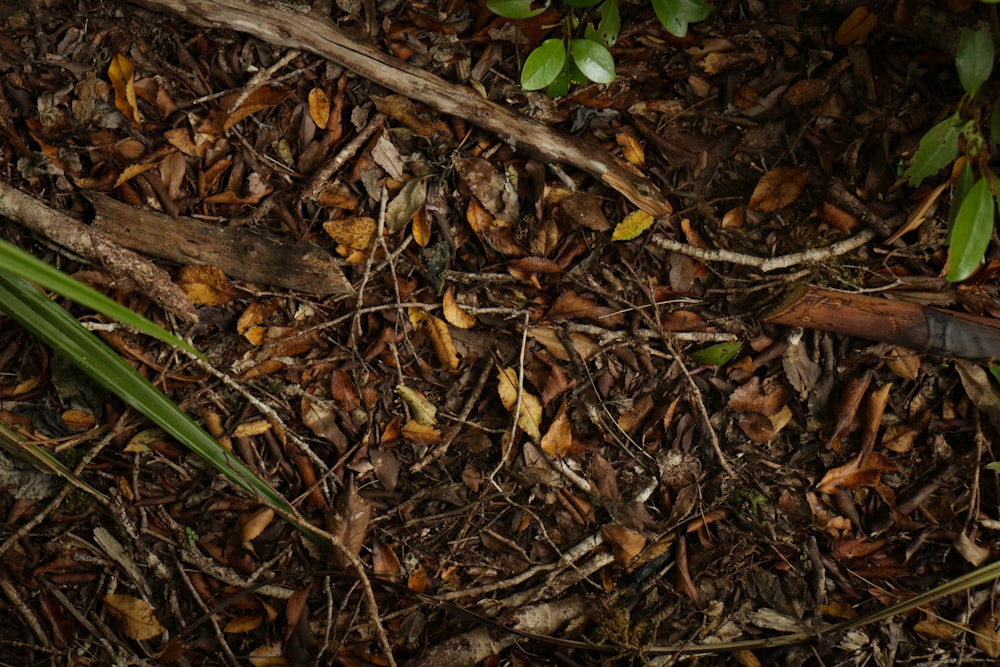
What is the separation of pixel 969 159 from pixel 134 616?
7.72 ft

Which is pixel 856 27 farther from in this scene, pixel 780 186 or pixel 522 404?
pixel 522 404

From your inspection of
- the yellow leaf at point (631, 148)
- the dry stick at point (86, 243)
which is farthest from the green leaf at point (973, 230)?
the dry stick at point (86, 243)

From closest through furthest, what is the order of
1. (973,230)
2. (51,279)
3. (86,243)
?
(51,279)
(973,230)
(86,243)

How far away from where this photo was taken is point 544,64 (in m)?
1.71

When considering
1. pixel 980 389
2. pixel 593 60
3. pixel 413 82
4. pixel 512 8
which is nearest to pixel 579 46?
pixel 593 60

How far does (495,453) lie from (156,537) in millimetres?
953

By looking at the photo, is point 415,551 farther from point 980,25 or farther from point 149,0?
point 980,25

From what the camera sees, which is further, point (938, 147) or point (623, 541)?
point (623, 541)

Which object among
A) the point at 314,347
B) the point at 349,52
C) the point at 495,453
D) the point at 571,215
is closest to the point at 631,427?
the point at 495,453

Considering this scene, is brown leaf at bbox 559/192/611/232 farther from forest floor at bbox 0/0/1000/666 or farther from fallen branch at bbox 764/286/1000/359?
fallen branch at bbox 764/286/1000/359

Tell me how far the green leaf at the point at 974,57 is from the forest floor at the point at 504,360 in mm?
459

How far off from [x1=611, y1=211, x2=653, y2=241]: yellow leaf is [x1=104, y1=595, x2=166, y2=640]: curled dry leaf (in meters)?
1.63

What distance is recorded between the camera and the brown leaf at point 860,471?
1999mm

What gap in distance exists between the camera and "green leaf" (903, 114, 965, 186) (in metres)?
1.65
